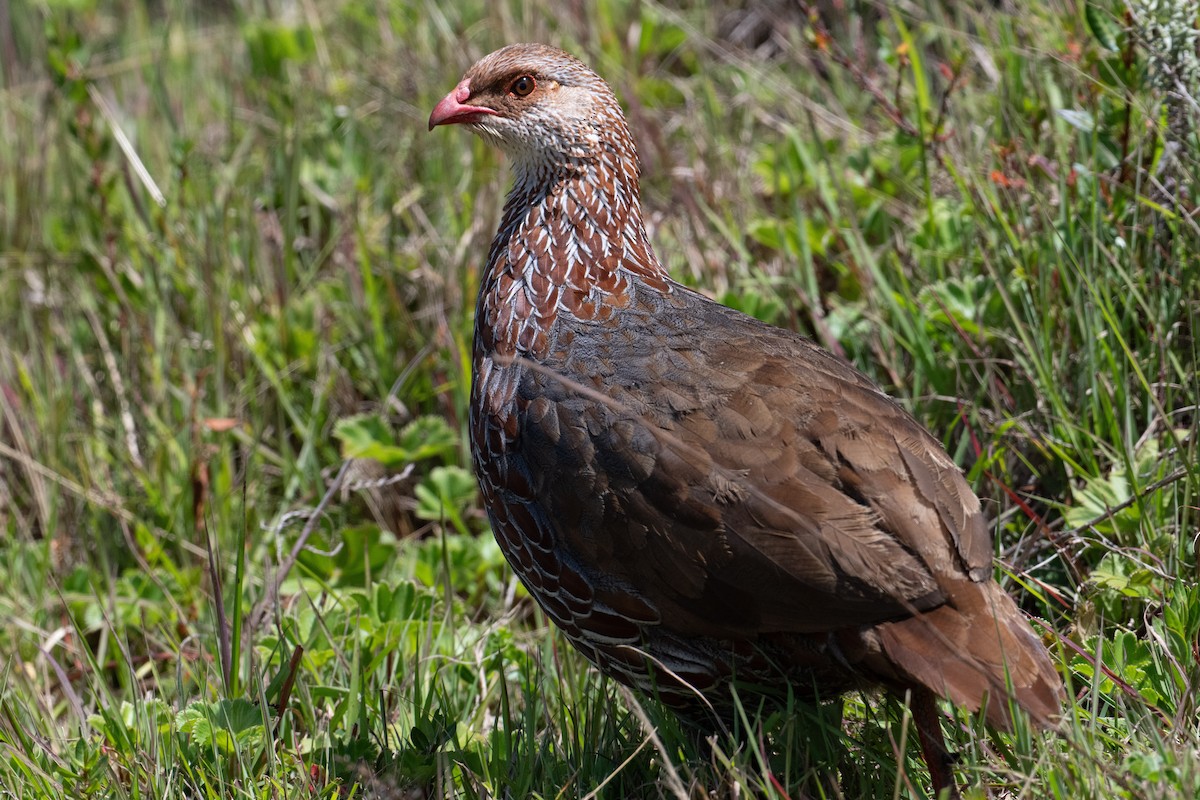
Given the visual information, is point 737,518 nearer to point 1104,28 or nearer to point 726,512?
point 726,512

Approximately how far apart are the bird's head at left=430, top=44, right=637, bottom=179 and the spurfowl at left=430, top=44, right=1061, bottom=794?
0.35 metres

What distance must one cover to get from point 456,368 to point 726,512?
6.13 feet

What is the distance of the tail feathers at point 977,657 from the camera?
2.51 m

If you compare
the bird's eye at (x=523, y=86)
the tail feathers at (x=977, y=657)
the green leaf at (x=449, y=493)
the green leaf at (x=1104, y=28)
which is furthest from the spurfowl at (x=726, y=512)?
the green leaf at (x=1104, y=28)

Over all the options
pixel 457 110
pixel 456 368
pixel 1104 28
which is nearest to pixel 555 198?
pixel 457 110

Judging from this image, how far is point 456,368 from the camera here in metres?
4.36

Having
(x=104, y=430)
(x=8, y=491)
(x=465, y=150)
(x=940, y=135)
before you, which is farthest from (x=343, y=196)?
(x=940, y=135)

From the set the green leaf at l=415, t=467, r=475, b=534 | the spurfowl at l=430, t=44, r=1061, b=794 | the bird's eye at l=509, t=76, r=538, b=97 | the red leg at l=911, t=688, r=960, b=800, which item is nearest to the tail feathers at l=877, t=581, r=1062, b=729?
the spurfowl at l=430, t=44, r=1061, b=794

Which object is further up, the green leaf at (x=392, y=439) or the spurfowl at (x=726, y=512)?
the spurfowl at (x=726, y=512)

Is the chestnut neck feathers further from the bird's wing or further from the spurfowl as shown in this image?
the bird's wing

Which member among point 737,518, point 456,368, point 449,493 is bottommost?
point 449,493

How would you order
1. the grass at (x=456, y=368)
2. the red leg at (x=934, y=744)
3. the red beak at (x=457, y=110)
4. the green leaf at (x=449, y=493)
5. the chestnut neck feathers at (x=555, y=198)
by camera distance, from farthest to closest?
the green leaf at (x=449, y=493) < the red beak at (x=457, y=110) < the chestnut neck feathers at (x=555, y=198) < the grass at (x=456, y=368) < the red leg at (x=934, y=744)

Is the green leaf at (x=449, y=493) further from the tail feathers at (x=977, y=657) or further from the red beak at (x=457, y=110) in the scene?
the tail feathers at (x=977, y=657)

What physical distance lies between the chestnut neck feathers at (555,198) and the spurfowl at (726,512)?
18mm
